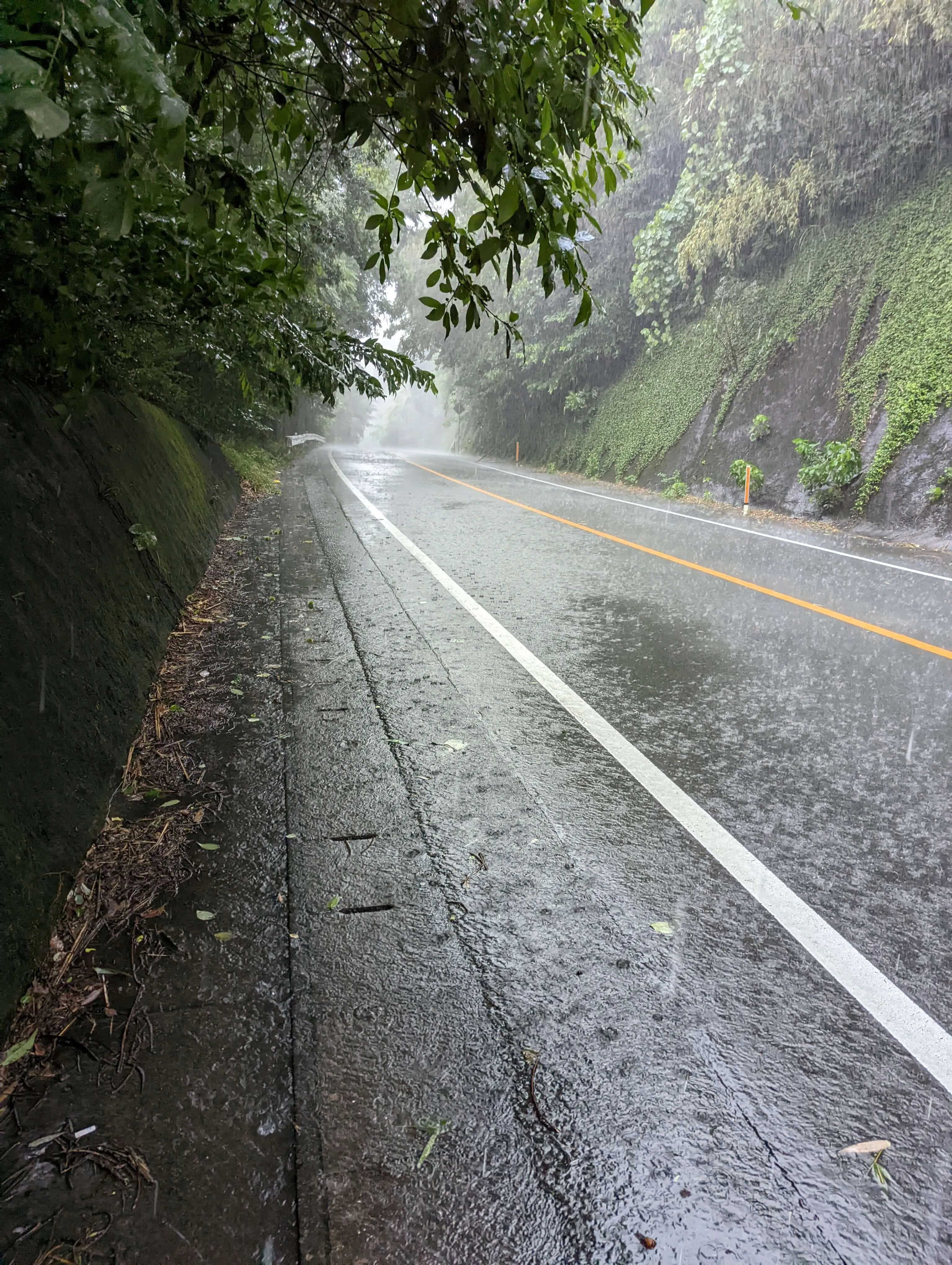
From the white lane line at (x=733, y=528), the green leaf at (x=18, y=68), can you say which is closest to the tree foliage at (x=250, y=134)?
the green leaf at (x=18, y=68)

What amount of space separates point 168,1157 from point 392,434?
9248 cm

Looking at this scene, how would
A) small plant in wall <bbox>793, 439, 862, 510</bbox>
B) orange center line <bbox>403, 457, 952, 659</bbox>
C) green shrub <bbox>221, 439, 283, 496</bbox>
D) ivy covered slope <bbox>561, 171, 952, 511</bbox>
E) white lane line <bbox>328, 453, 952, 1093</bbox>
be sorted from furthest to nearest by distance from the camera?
green shrub <bbox>221, 439, 283, 496</bbox>
small plant in wall <bbox>793, 439, 862, 510</bbox>
ivy covered slope <bbox>561, 171, 952, 511</bbox>
orange center line <bbox>403, 457, 952, 659</bbox>
white lane line <bbox>328, 453, 952, 1093</bbox>

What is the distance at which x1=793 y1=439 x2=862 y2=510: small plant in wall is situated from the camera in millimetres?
13406

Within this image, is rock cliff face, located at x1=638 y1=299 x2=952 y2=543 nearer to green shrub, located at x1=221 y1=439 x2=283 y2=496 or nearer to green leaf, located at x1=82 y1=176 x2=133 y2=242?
green shrub, located at x1=221 y1=439 x2=283 y2=496

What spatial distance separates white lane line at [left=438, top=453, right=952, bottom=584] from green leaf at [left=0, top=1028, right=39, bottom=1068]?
902cm

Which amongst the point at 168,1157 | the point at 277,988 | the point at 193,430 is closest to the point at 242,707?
the point at 277,988

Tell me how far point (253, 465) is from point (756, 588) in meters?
13.1

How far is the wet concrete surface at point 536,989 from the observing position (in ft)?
5.63

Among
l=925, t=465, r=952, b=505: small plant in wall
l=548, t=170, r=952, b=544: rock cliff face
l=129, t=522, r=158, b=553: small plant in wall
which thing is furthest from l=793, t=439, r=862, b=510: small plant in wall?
l=129, t=522, r=158, b=553: small plant in wall

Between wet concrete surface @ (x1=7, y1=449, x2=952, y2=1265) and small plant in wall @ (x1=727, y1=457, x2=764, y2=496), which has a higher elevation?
small plant in wall @ (x1=727, y1=457, x2=764, y2=496)

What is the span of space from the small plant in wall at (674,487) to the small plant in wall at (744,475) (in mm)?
1302

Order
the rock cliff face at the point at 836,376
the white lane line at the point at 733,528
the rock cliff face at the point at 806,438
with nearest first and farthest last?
the white lane line at the point at 733,528 < the rock cliff face at the point at 806,438 < the rock cliff face at the point at 836,376

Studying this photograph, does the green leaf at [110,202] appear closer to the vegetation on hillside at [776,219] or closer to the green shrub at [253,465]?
the vegetation on hillside at [776,219]

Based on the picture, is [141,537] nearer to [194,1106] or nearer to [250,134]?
[250,134]
